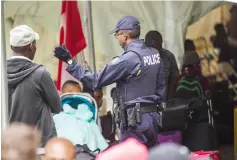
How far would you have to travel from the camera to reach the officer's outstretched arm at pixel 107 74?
19.3 ft

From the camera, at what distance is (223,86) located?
8.49 metres

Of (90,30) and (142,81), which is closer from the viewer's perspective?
(142,81)

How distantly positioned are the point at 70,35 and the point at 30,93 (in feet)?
6.25

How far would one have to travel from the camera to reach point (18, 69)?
219 inches

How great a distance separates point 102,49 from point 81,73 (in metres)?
2.23

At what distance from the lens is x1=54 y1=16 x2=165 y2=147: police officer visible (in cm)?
591

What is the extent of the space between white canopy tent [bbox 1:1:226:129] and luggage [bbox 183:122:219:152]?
3.87 ft

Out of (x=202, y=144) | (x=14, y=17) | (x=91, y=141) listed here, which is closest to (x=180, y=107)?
(x=202, y=144)

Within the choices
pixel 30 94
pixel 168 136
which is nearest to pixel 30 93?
pixel 30 94

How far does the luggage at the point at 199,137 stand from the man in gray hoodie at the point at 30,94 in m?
1.80

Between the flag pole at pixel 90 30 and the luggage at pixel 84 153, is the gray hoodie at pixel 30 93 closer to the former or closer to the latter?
the luggage at pixel 84 153

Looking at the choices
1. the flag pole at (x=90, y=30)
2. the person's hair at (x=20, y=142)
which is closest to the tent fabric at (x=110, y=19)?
the flag pole at (x=90, y=30)

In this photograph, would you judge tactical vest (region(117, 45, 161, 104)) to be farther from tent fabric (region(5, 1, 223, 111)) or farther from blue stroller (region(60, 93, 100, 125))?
tent fabric (region(5, 1, 223, 111))

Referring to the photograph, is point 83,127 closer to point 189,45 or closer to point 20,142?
point 20,142
